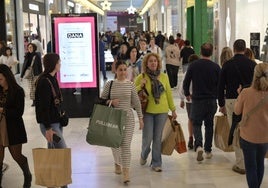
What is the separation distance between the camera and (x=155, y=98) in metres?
5.27

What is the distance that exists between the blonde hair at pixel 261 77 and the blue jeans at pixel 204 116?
1.85 metres

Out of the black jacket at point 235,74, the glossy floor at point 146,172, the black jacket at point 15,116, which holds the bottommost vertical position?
the glossy floor at point 146,172

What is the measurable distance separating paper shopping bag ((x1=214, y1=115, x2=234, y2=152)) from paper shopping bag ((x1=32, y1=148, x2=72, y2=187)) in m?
2.29

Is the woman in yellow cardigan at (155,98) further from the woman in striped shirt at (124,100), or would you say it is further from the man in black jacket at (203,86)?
the man in black jacket at (203,86)

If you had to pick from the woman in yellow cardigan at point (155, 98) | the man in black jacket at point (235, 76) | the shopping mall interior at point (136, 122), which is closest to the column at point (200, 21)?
the shopping mall interior at point (136, 122)

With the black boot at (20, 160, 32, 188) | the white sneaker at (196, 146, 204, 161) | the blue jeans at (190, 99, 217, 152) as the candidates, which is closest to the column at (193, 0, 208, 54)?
the blue jeans at (190, 99, 217, 152)

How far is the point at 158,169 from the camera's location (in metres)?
5.52

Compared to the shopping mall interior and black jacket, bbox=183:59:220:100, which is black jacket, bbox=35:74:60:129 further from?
black jacket, bbox=183:59:220:100

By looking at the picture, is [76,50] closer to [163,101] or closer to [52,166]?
[163,101]

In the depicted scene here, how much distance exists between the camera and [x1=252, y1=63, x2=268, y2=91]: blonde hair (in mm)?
3842

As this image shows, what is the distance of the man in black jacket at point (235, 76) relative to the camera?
5.22m

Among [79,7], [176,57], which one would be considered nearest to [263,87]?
[176,57]

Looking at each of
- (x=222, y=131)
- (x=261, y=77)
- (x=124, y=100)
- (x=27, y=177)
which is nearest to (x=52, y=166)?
(x=27, y=177)

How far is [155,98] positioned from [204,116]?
0.86 m
